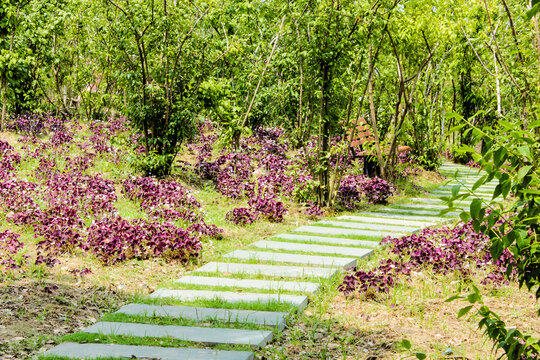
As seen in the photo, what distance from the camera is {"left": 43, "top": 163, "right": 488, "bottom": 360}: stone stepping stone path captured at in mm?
3469

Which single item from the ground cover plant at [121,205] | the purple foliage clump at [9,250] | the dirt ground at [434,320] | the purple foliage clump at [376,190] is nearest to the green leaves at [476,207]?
the dirt ground at [434,320]

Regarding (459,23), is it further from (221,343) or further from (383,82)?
(221,343)

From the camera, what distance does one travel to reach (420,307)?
4.25 meters

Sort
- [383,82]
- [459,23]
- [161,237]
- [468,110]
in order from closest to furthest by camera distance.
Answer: [161,237]
[459,23]
[383,82]
[468,110]

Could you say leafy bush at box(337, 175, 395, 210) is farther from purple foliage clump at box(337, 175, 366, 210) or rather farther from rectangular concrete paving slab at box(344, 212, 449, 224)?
rectangular concrete paving slab at box(344, 212, 449, 224)

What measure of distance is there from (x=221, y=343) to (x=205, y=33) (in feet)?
22.8

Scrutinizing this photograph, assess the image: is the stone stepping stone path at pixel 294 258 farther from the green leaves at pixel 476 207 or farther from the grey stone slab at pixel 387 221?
the green leaves at pixel 476 207

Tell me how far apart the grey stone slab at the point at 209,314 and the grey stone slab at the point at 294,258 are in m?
1.38

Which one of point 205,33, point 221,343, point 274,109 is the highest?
point 205,33

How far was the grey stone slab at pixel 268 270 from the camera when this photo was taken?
203 inches

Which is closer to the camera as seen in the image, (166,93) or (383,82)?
(166,93)

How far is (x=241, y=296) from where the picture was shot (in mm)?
4566

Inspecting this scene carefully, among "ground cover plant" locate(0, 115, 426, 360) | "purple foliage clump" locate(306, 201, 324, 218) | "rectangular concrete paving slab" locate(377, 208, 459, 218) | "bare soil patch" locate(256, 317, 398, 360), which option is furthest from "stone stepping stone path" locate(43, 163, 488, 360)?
"rectangular concrete paving slab" locate(377, 208, 459, 218)

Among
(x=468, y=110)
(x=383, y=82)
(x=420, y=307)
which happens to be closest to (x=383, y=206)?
(x=383, y=82)
